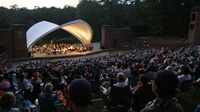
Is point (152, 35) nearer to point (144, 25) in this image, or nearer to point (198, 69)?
point (144, 25)

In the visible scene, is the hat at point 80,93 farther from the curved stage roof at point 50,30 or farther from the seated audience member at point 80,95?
the curved stage roof at point 50,30

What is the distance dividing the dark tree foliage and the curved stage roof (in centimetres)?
1164

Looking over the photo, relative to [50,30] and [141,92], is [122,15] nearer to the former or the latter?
[50,30]

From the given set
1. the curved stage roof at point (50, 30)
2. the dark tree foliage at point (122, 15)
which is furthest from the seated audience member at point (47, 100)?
the dark tree foliage at point (122, 15)

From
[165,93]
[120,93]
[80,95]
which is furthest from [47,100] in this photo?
[165,93]

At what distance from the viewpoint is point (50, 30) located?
2373 cm

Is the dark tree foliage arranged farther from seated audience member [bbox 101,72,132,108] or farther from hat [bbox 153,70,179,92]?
hat [bbox 153,70,179,92]

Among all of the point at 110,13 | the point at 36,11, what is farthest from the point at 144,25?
the point at 36,11

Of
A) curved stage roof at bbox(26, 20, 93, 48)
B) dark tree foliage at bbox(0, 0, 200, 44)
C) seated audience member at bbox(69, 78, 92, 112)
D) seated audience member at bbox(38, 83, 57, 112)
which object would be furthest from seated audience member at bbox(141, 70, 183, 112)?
dark tree foliage at bbox(0, 0, 200, 44)

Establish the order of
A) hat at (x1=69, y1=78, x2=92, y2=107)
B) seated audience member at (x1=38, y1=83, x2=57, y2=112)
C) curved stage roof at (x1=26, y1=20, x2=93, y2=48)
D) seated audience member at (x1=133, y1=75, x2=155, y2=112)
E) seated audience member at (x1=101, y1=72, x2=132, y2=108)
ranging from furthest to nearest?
curved stage roof at (x1=26, y1=20, x2=93, y2=48) < seated audience member at (x1=133, y1=75, x2=155, y2=112) < seated audience member at (x1=101, y1=72, x2=132, y2=108) < seated audience member at (x1=38, y1=83, x2=57, y2=112) < hat at (x1=69, y1=78, x2=92, y2=107)

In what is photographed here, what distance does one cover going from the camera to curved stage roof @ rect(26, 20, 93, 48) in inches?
940

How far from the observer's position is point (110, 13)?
4556 cm

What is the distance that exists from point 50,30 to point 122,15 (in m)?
26.8

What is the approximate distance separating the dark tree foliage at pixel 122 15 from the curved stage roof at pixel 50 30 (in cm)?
1164
